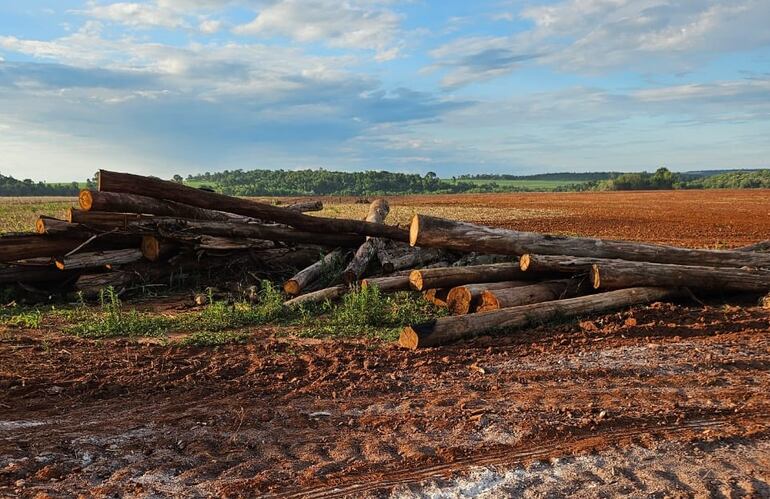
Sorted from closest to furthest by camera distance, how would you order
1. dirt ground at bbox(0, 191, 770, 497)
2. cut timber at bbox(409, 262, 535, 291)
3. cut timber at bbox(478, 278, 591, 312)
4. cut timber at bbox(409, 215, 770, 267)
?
dirt ground at bbox(0, 191, 770, 497), cut timber at bbox(478, 278, 591, 312), cut timber at bbox(409, 262, 535, 291), cut timber at bbox(409, 215, 770, 267)

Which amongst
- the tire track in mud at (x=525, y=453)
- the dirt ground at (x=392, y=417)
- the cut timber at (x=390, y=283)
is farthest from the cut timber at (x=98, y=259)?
the tire track in mud at (x=525, y=453)

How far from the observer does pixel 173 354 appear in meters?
6.41

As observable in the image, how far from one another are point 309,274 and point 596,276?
449cm

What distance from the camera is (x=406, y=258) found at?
10398mm

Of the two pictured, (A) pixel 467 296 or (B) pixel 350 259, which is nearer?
(A) pixel 467 296

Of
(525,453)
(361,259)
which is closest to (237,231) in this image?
(361,259)

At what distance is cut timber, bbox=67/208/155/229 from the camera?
9.27 meters

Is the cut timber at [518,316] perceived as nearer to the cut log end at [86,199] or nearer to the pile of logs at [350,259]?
the pile of logs at [350,259]

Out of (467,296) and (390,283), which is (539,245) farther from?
(390,283)

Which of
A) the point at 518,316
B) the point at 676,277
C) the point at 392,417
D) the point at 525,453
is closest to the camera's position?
the point at 525,453

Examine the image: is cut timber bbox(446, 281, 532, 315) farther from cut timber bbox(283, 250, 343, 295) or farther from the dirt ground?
→ cut timber bbox(283, 250, 343, 295)

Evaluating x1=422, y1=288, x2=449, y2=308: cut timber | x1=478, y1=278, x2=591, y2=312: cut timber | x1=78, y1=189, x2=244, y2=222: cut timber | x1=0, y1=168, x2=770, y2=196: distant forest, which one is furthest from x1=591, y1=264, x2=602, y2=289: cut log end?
x1=0, y1=168, x2=770, y2=196: distant forest

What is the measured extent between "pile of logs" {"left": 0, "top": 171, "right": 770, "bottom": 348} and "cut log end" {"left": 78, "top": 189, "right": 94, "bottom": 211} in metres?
0.02

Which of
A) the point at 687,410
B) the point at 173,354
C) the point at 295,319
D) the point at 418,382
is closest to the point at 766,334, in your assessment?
the point at 687,410
